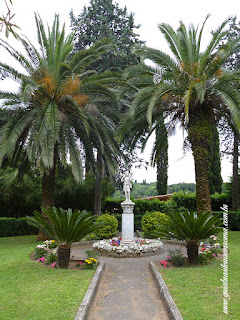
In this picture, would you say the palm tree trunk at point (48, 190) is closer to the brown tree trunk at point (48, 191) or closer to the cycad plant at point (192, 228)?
the brown tree trunk at point (48, 191)

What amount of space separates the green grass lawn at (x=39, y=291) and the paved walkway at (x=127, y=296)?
0.41 metres

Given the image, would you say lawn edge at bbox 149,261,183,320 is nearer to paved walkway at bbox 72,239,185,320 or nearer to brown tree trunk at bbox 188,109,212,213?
paved walkway at bbox 72,239,185,320

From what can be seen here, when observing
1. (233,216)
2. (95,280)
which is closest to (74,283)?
(95,280)

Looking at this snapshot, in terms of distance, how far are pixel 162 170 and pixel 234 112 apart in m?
14.6

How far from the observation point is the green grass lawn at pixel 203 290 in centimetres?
448

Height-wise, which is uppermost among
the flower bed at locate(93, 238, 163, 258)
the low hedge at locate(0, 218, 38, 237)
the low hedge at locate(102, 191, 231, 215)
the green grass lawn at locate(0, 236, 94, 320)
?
the low hedge at locate(102, 191, 231, 215)

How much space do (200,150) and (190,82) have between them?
2866 mm

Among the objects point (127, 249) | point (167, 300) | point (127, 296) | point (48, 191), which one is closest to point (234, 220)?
point (127, 249)

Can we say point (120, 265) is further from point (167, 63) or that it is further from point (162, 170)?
point (162, 170)

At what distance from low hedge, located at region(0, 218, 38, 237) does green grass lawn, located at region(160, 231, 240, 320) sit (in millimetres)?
13350

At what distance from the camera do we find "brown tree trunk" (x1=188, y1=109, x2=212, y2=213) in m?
12.0

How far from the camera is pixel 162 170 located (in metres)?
24.6

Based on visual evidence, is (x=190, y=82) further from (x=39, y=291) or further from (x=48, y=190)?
(x=39, y=291)

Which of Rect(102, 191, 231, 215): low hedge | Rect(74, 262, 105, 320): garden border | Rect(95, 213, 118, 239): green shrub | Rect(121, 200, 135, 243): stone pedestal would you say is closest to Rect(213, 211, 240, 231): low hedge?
Rect(102, 191, 231, 215): low hedge
